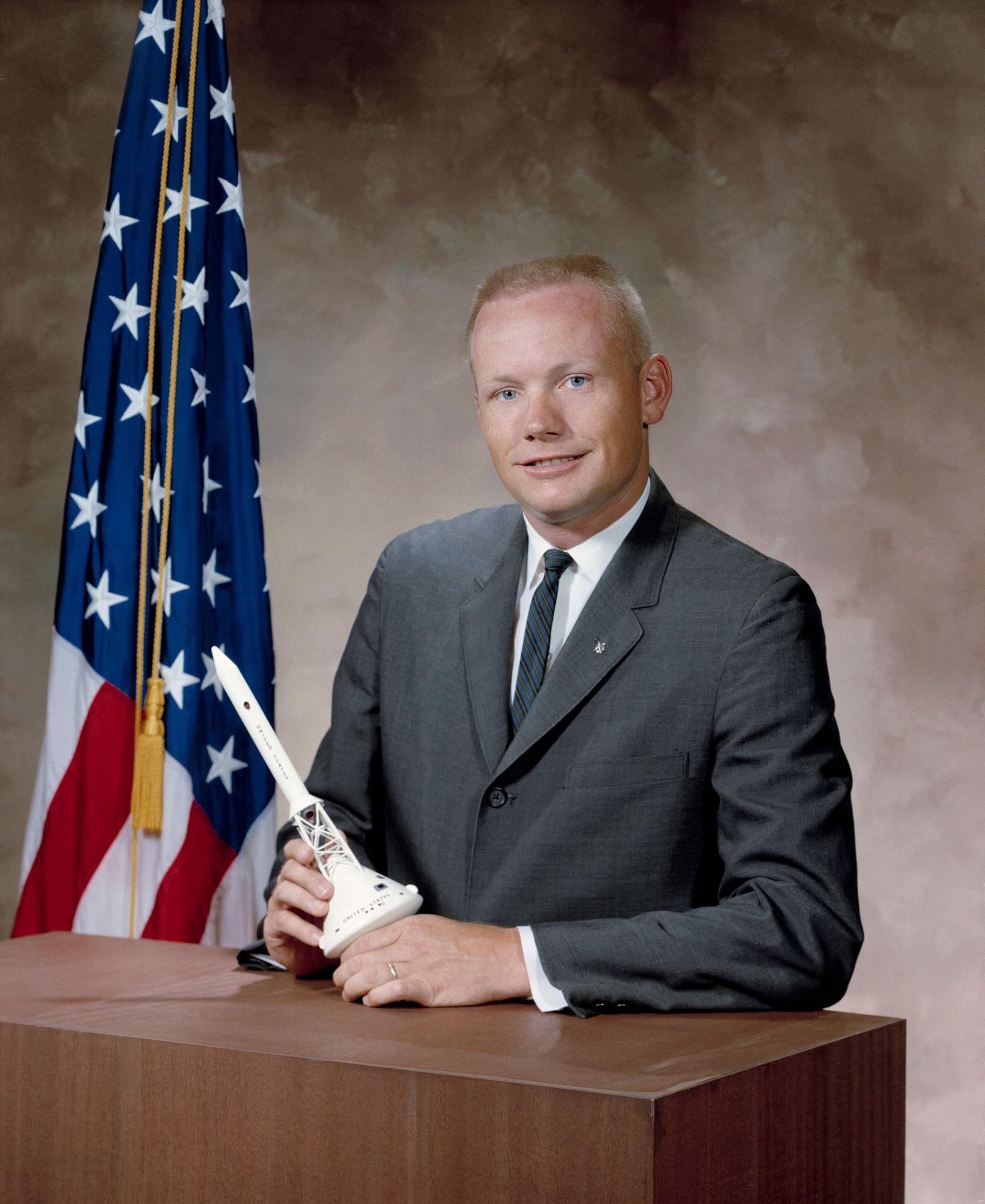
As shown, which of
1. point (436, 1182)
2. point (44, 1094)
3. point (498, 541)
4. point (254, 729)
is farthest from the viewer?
point (498, 541)

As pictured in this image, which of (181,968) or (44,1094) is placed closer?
(44,1094)

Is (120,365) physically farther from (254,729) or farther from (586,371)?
(254,729)

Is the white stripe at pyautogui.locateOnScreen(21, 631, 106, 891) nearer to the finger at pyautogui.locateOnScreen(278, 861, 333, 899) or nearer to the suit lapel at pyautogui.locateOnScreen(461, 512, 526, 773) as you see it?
the suit lapel at pyautogui.locateOnScreen(461, 512, 526, 773)

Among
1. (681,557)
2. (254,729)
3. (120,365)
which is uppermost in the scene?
(120,365)

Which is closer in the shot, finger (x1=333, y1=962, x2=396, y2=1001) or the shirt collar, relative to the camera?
finger (x1=333, y1=962, x2=396, y2=1001)

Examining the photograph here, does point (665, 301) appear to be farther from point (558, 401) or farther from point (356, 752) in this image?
point (356, 752)

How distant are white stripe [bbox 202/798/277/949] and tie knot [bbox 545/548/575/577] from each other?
4.45 feet

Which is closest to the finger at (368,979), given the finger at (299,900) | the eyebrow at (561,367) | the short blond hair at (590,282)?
the finger at (299,900)

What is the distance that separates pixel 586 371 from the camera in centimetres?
214

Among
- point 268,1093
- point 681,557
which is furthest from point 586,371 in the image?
point 268,1093

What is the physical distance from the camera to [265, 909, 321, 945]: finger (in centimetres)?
184

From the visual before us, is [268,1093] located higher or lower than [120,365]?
lower

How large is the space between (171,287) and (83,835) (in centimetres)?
120

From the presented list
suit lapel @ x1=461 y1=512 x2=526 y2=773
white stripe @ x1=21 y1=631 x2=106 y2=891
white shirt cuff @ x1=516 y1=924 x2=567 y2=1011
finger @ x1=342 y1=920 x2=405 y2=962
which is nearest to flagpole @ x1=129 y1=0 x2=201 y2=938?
white stripe @ x1=21 y1=631 x2=106 y2=891
